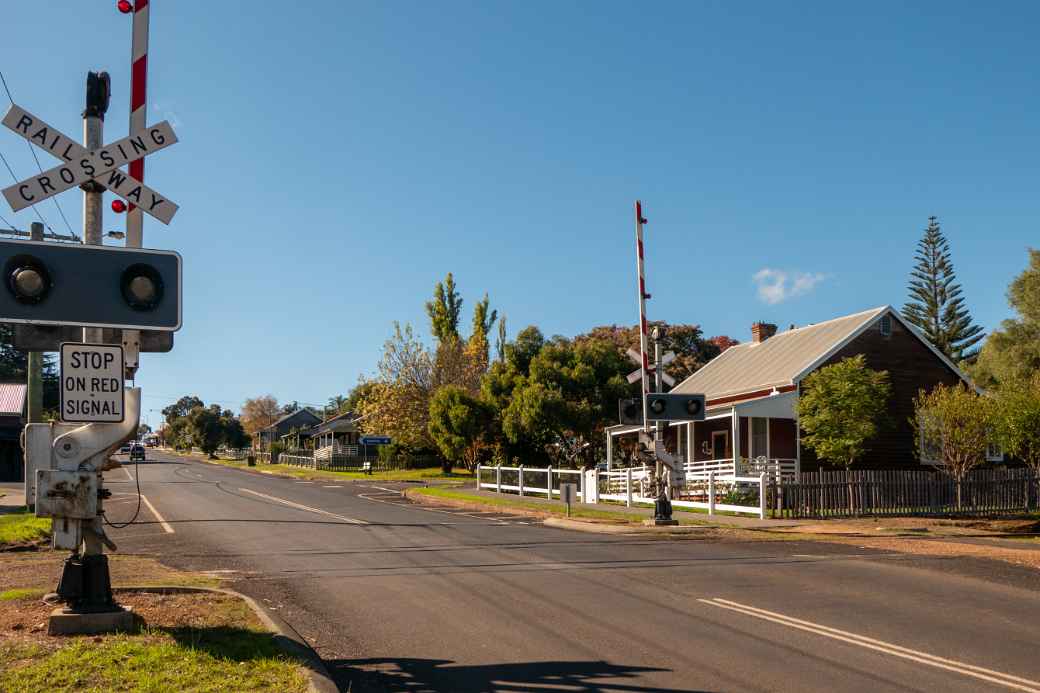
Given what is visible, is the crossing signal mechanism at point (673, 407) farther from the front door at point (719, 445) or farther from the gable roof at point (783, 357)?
the front door at point (719, 445)

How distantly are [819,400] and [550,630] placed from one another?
22250 mm

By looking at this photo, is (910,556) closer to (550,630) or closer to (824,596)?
(824,596)

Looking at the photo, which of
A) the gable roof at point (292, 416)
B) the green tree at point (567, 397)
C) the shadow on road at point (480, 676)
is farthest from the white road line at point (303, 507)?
the gable roof at point (292, 416)

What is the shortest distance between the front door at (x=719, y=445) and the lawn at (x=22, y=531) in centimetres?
2488

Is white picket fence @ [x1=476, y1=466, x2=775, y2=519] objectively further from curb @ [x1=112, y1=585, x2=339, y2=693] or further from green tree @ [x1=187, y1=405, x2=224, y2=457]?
green tree @ [x1=187, y1=405, x2=224, y2=457]

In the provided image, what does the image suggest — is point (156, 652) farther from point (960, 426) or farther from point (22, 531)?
point (960, 426)

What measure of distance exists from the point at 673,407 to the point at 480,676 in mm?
13616

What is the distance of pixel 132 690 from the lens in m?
6.12

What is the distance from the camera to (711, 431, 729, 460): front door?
1449 inches

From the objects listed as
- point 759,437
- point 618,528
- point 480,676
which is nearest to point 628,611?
point 480,676

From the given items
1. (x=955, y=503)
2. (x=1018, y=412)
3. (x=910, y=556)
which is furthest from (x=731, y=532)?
(x=1018, y=412)

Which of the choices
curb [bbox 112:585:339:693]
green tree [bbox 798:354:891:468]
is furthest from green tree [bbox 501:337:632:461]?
curb [bbox 112:585:339:693]

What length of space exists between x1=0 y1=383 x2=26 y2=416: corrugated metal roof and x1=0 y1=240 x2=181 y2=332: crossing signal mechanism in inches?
2185

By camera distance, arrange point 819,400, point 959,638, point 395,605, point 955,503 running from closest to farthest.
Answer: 1. point 959,638
2. point 395,605
3. point 955,503
4. point 819,400
